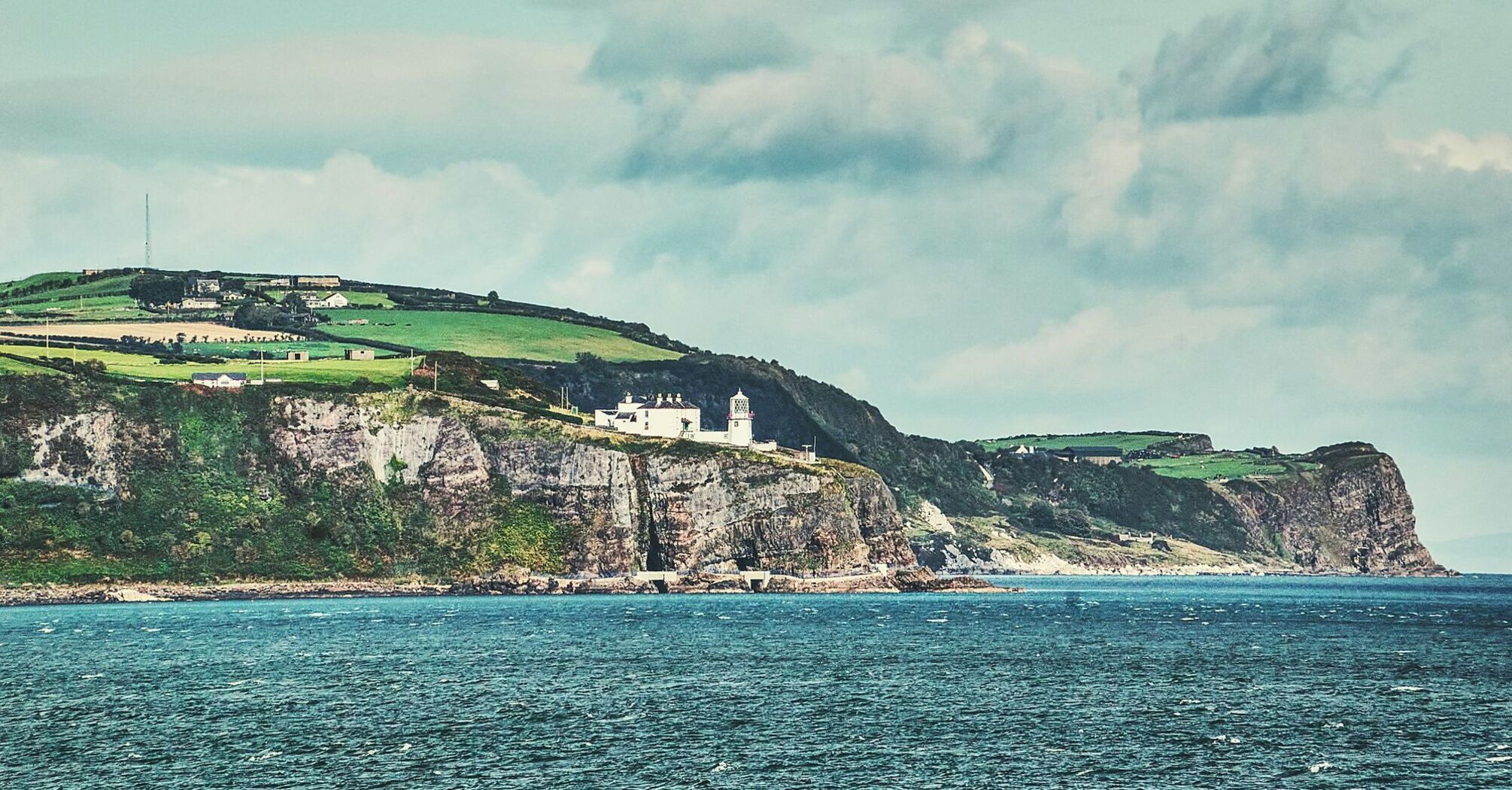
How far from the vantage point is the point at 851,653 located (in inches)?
5625

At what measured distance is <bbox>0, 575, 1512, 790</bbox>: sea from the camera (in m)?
83.2

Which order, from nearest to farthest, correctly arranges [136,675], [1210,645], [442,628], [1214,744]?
[1214,744] < [136,675] < [1210,645] < [442,628]

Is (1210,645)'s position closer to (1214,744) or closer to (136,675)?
(1214,744)

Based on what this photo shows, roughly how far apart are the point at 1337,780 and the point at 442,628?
106713 mm

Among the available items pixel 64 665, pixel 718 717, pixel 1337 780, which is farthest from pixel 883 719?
pixel 64 665

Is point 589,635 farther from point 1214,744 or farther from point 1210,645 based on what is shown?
point 1214,744

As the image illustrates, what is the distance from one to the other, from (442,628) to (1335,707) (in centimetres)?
9278

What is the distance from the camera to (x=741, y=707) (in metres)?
108

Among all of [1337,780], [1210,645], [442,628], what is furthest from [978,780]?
[442,628]

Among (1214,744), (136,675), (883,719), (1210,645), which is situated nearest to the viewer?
(1214,744)

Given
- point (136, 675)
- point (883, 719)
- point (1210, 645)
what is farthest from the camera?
point (1210, 645)

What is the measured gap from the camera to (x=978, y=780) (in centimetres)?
8112

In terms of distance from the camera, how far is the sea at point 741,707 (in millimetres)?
83250

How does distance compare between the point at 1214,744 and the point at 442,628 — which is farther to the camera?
the point at 442,628
